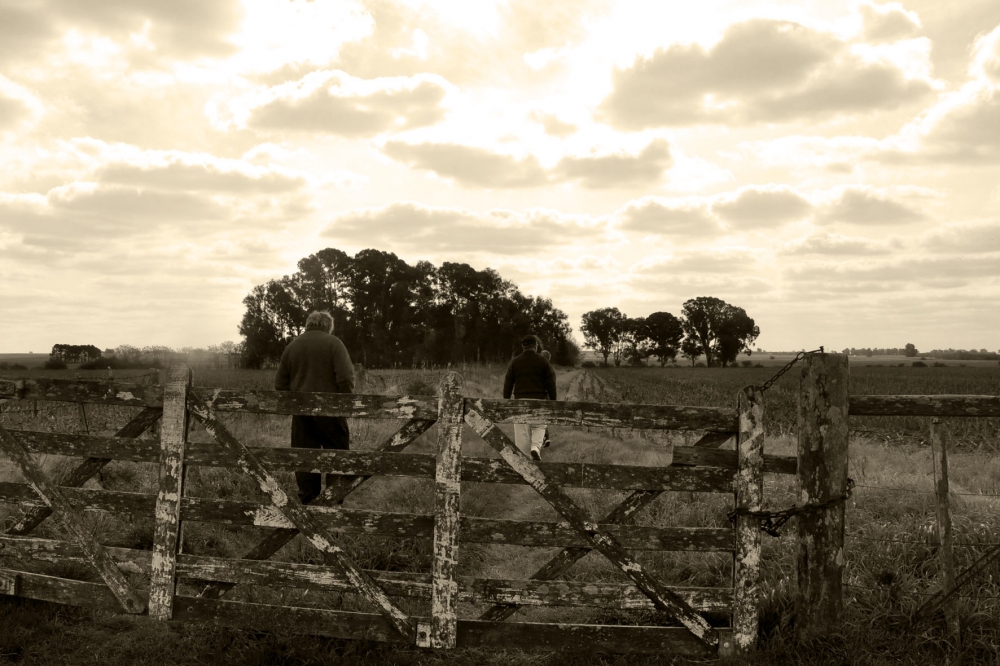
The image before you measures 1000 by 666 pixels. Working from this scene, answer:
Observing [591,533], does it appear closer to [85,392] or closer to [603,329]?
[85,392]

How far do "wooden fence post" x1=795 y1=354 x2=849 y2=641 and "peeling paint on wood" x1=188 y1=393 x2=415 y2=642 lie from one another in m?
2.38

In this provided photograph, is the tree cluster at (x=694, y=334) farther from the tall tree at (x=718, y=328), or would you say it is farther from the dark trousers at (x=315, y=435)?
the dark trousers at (x=315, y=435)

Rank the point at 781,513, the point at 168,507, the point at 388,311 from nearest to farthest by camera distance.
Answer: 1. the point at 781,513
2. the point at 168,507
3. the point at 388,311

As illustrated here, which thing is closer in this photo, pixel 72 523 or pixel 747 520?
pixel 747 520

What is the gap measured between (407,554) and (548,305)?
71392mm

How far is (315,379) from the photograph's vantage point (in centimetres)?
758

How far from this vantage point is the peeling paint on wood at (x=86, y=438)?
16.1 feet

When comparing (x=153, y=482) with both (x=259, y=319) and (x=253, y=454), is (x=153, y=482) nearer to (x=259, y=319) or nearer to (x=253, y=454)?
(x=253, y=454)

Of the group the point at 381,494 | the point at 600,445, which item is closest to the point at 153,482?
the point at 381,494

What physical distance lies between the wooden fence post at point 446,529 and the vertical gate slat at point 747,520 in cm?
166

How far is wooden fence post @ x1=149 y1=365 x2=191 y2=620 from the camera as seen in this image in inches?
185

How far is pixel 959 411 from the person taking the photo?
4.49 metres

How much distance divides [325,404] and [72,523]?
Result: 1.98 metres

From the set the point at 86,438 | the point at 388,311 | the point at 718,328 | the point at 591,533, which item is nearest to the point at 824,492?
the point at 591,533
